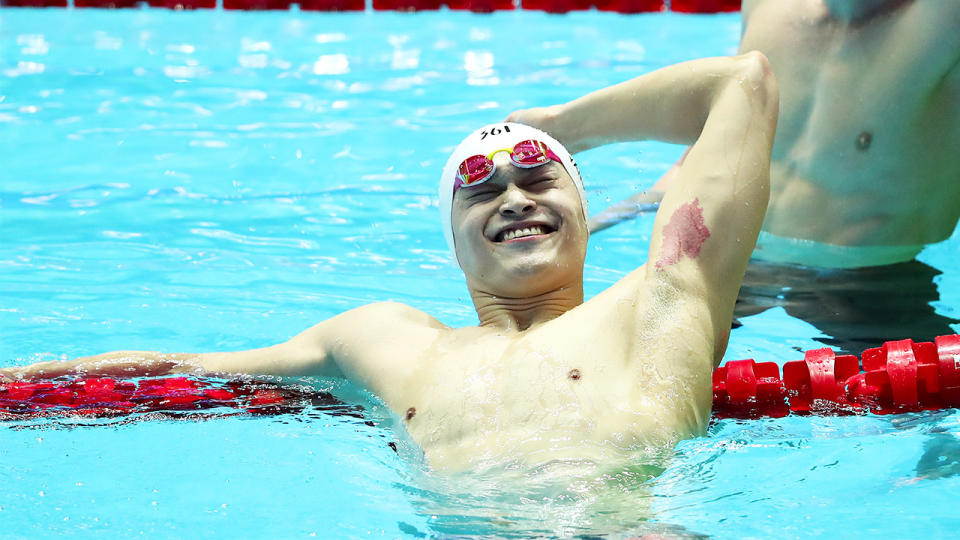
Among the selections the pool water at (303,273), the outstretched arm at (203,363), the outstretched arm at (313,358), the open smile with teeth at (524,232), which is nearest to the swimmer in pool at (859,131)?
the pool water at (303,273)

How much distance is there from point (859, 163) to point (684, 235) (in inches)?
65.3

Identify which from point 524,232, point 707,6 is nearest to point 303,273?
point 524,232

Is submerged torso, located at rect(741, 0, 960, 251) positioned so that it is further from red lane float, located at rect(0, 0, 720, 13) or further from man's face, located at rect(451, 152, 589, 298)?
red lane float, located at rect(0, 0, 720, 13)

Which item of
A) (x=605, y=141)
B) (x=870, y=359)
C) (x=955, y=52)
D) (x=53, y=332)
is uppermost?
(x=955, y=52)

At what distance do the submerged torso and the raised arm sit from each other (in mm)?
1343

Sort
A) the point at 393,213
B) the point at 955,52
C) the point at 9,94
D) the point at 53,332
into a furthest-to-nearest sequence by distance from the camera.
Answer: the point at 9,94, the point at 393,213, the point at 53,332, the point at 955,52

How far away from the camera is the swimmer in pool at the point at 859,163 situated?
4.08 m

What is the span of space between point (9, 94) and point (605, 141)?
6.84 metres

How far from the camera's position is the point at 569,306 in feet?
10.6

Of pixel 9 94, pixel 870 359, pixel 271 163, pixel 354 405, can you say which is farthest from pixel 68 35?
pixel 870 359

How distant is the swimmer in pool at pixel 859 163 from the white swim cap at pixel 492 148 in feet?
3.83

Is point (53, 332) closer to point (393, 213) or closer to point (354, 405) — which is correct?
point (354, 405)

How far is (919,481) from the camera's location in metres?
3.05

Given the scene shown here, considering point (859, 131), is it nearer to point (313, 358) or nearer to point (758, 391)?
point (758, 391)
